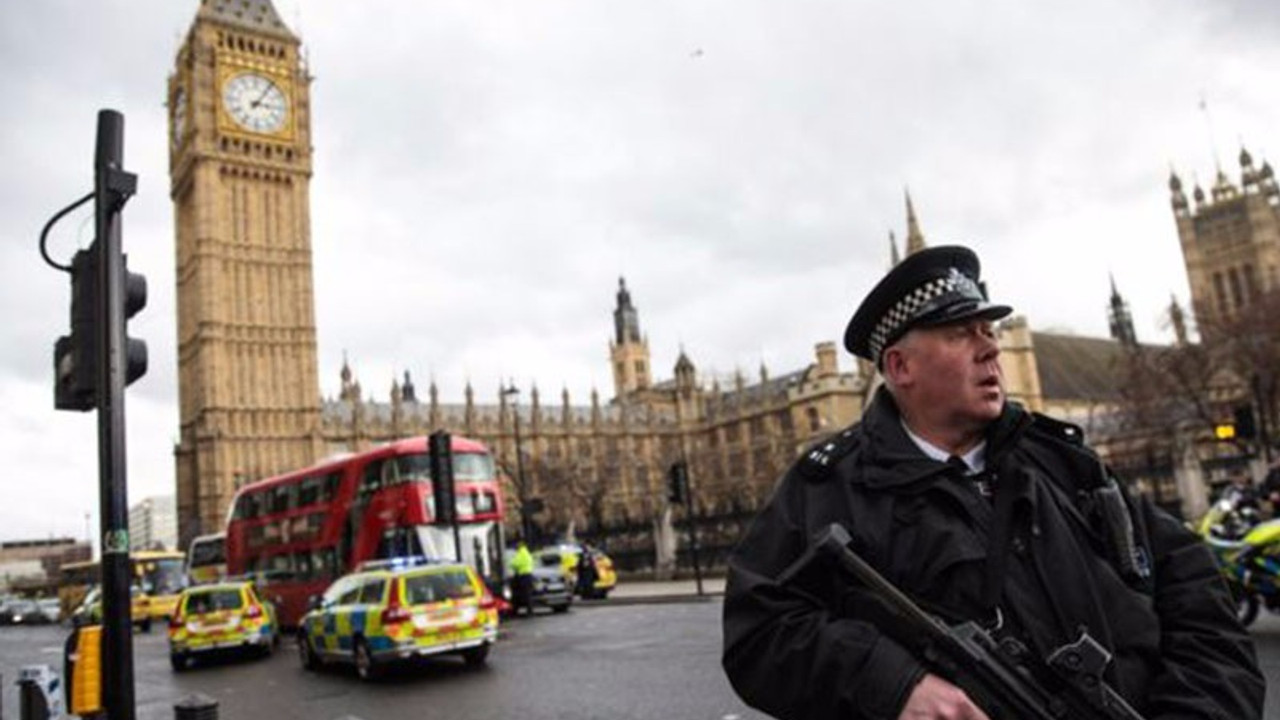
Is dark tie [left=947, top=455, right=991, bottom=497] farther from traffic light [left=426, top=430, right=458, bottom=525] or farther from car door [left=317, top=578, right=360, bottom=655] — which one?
traffic light [left=426, top=430, right=458, bottom=525]

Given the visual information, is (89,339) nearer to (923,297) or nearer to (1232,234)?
(923,297)

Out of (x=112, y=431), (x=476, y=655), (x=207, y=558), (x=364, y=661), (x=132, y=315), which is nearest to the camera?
(x=112, y=431)

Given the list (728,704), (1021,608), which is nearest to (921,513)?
(1021,608)

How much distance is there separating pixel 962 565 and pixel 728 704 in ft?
22.2

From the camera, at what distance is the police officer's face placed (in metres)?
2.20

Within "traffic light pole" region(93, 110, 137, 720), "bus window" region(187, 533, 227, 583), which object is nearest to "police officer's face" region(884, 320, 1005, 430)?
"traffic light pole" region(93, 110, 137, 720)

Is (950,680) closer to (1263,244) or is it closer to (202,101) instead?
(202,101)

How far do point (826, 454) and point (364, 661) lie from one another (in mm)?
11641

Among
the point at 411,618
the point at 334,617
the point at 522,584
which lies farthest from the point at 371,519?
the point at 411,618

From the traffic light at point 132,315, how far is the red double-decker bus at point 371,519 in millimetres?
14483

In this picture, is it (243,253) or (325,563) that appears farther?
(243,253)

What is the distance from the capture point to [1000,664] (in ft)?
6.01

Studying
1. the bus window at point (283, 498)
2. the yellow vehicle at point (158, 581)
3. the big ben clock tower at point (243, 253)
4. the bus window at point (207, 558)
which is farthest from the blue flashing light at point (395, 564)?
the big ben clock tower at point (243, 253)

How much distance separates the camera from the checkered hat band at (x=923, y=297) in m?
2.25
